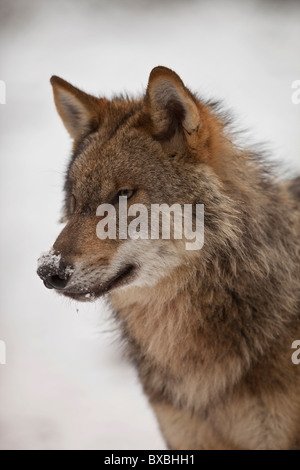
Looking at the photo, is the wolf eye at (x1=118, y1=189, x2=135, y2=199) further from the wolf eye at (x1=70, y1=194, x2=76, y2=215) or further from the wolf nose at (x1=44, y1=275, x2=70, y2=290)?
the wolf nose at (x1=44, y1=275, x2=70, y2=290)

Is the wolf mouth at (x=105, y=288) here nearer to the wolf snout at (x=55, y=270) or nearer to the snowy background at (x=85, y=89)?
the wolf snout at (x=55, y=270)

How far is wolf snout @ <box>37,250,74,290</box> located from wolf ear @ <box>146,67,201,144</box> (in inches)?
38.5

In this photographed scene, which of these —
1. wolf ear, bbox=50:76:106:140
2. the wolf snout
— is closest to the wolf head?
the wolf snout

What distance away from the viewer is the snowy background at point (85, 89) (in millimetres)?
5973

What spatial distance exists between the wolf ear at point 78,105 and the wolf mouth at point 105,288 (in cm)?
108

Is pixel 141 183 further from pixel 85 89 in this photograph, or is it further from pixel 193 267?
pixel 85 89

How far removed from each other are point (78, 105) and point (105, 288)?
133 cm

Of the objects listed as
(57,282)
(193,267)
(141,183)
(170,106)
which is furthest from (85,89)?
(57,282)

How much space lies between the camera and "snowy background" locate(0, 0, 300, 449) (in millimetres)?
5973

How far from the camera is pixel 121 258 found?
324 cm

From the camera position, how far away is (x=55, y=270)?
3.08 meters

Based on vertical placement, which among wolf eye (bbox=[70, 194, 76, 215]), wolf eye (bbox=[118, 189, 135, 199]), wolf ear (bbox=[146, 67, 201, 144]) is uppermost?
wolf ear (bbox=[146, 67, 201, 144])

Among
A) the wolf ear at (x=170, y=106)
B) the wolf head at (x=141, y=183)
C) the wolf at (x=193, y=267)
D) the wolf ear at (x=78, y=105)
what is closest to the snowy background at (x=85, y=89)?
the wolf at (x=193, y=267)

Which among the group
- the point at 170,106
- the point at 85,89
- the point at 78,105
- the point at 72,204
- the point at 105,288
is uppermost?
the point at 85,89
